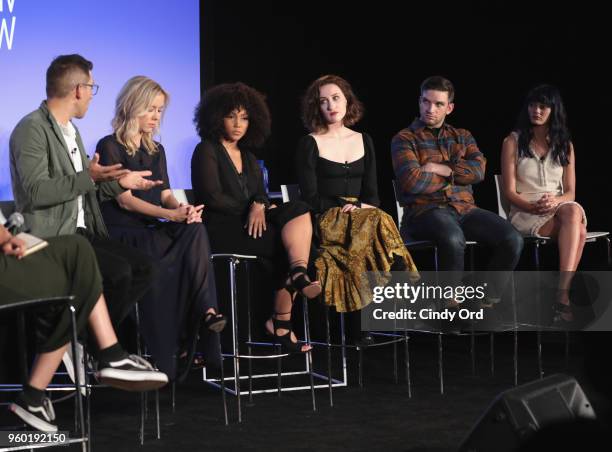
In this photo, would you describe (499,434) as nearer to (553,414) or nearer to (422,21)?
(553,414)

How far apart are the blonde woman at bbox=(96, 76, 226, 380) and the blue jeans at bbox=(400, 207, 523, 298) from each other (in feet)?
4.03

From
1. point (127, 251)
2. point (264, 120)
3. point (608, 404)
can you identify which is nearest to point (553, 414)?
point (608, 404)

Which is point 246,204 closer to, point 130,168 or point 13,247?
point 130,168

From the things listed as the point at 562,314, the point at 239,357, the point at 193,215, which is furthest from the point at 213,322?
the point at 562,314

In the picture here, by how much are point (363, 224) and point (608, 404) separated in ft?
8.22

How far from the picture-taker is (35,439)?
2883 millimetres

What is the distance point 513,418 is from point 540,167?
3026 mm

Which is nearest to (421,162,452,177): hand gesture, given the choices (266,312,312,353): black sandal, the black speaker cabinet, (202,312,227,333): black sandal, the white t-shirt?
(266,312,312,353): black sandal

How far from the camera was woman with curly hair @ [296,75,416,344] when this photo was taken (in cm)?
415

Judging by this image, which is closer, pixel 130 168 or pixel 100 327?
pixel 100 327

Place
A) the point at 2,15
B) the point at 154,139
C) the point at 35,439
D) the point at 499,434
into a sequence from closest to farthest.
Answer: the point at 499,434
the point at 35,439
the point at 154,139
the point at 2,15

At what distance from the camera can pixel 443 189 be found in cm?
469

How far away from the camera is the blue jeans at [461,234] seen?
4.46 m

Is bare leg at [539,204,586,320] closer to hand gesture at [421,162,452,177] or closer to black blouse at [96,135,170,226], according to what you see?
hand gesture at [421,162,452,177]
